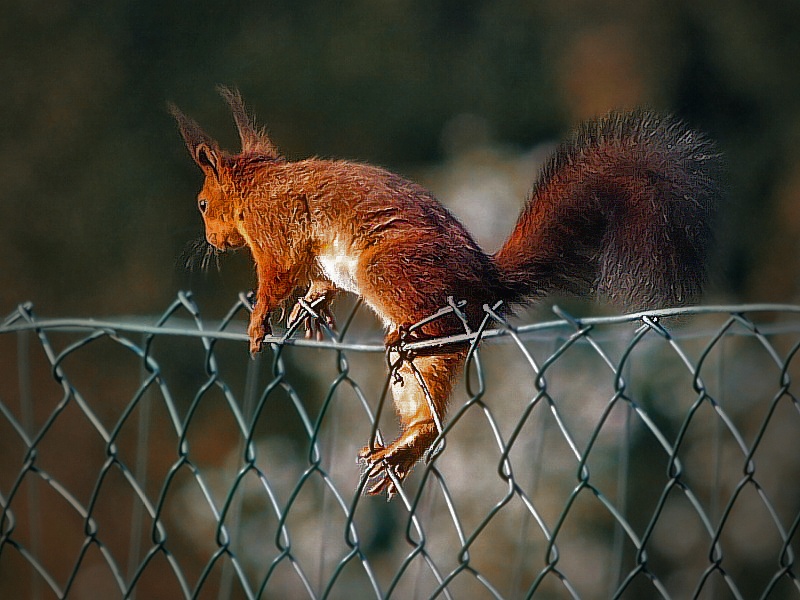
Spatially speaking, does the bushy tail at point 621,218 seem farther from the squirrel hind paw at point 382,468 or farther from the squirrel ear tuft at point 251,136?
the squirrel ear tuft at point 251,136

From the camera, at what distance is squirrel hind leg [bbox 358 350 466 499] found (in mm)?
859

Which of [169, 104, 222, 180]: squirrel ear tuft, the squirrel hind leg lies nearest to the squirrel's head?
[169, 104, 222, 180]: squirrel ear tuft

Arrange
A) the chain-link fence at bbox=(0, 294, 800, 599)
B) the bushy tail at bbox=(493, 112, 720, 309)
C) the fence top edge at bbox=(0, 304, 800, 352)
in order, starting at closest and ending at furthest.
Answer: the fence top edge at bbox=(0, 304, 800, 352) < the bushy tail at bbox=(493, 112, 720, 309) < the chain-link fence at bbox=(0, 294, 800, 599)

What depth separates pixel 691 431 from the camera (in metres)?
2.69

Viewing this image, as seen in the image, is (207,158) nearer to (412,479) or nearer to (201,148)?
(201,148)

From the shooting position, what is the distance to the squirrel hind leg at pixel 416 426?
86 cm

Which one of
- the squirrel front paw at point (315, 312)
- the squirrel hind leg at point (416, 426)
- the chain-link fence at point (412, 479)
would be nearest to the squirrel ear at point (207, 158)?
the squirrel front paw at point (315, 312)

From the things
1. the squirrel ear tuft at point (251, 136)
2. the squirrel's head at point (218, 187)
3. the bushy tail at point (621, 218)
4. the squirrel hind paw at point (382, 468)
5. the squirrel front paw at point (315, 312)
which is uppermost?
the squirrel ear tuft at point (251, 136)

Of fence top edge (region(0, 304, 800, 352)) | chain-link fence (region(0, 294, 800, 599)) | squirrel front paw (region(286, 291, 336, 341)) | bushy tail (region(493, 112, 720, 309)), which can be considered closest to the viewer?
fence top edge (region(0, 304, 800, 352))

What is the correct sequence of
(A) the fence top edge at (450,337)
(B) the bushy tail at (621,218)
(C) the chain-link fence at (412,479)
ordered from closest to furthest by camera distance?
(A) the fence top edge at (450,337)
(B) the bushy tail at (621,218)
(C) the chain-link fence at (412,479)

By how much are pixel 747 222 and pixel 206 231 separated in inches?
84.8

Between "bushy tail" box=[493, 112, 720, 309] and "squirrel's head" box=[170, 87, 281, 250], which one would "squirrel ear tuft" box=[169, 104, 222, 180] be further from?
"bushy tail" box=[493, 112, 720, 309]

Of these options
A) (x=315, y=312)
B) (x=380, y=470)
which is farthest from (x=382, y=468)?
(x=315, y=312)

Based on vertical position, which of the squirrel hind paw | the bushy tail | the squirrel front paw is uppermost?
the squirrel front paw
